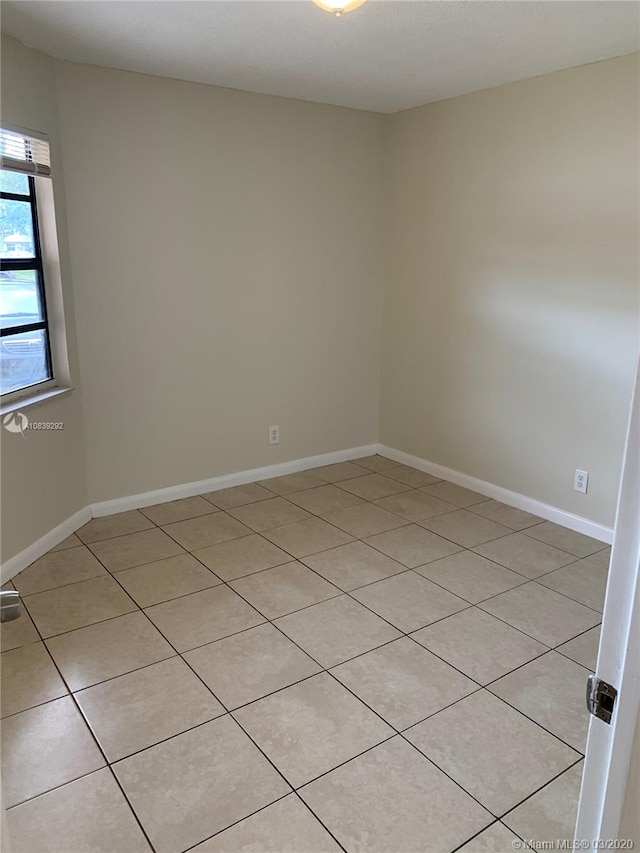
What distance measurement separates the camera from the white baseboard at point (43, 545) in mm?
2783

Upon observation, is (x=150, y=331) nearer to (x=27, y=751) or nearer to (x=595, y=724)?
(x=27, y=751)

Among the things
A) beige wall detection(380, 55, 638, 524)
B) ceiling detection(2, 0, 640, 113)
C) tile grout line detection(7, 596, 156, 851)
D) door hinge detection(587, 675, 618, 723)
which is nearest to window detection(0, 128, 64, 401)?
ceiling detection(2, 0, 640, 113)

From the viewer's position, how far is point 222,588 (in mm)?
2783

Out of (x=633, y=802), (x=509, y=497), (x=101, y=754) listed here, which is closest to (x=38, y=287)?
(x=101, y=754)

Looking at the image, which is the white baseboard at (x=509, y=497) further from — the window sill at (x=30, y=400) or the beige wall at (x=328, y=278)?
the window sill at (x=30, y=400)

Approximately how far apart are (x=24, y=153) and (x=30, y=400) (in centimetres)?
110

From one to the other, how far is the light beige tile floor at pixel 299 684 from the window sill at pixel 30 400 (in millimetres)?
752

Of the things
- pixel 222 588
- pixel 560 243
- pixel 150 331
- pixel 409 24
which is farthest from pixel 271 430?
pixel 409 24

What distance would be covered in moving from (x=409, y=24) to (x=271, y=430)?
2.40 metres

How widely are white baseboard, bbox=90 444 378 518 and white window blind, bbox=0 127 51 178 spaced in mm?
1738

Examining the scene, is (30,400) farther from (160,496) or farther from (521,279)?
(521,279)

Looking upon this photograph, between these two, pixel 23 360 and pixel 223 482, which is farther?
pixel 223 482

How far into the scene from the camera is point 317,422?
4316mm

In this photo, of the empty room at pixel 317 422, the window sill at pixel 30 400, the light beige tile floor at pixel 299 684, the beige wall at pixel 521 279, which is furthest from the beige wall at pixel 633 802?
the window sill at pixel 30 400
